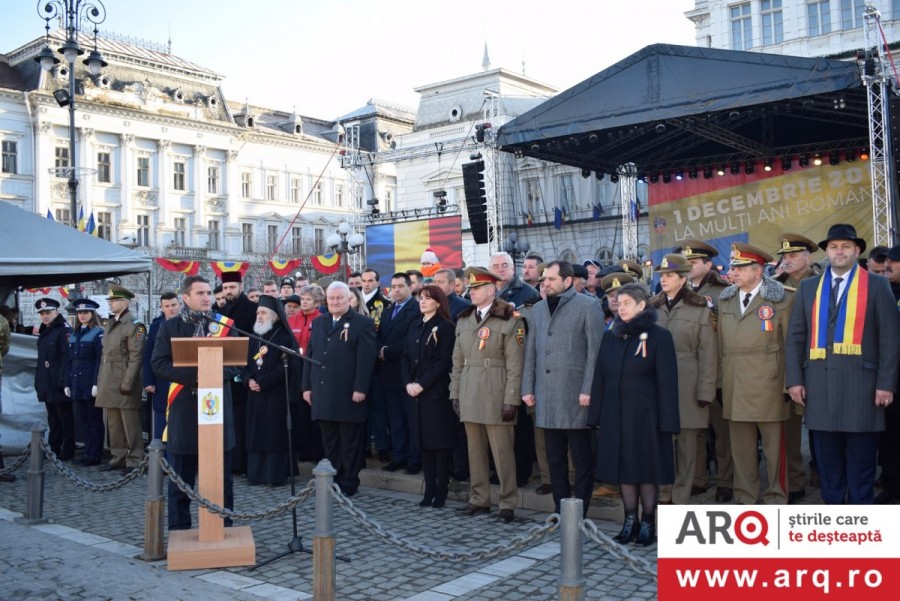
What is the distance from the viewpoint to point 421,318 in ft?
26.8

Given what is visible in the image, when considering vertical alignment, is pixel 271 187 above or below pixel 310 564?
above

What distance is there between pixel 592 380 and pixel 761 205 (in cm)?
1515

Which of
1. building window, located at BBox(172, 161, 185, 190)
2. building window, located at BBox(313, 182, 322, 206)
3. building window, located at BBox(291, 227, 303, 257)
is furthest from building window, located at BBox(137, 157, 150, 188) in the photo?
building window, located at BBox(313, 182, 322, 206)

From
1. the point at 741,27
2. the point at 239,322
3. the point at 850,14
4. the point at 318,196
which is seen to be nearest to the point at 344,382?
the point at 239,322

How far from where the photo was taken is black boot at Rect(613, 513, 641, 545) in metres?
6.16

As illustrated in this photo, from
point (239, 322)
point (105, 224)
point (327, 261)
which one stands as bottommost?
point (239, 322)

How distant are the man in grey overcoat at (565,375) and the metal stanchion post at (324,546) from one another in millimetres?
2204

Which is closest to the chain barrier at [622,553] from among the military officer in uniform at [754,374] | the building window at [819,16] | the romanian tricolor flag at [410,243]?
the military officer in uniform at [754,374]

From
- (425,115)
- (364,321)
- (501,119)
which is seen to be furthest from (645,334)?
(425,115)

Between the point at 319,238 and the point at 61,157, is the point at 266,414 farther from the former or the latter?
the point at 319,238

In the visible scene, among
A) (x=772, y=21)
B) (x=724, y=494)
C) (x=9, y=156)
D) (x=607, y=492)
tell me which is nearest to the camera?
(x=724, y=494)

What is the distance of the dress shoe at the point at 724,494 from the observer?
23.2 feet

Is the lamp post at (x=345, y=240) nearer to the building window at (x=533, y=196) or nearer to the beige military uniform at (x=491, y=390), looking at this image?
the beige military uniform at (x=491, y=390)

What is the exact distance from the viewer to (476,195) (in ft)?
71.1
